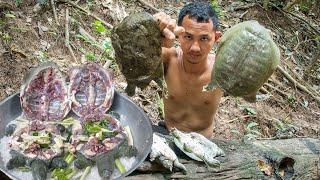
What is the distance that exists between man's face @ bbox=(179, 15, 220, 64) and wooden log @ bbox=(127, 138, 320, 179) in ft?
2.15

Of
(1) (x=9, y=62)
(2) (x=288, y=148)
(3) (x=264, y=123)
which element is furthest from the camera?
(3) (x=264, y=123)

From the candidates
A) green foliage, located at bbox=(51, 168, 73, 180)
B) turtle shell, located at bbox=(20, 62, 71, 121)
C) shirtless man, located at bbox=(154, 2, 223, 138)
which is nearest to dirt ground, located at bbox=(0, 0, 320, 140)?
shirtless man, located at bbox=(154, 2, 223, 138)

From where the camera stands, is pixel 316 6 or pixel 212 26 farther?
pixel 316 6

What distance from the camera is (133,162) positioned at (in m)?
2.31

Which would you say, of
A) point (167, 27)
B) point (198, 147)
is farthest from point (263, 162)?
point (167, 27)

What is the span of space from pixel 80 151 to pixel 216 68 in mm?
898

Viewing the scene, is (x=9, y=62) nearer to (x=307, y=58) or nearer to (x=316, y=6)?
(x=307, y=58)

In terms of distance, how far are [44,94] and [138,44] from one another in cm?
78

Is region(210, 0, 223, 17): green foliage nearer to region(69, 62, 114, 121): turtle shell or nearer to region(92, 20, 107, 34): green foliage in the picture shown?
region(92, 20, 107, 34): green foliage

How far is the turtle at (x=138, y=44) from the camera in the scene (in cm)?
224

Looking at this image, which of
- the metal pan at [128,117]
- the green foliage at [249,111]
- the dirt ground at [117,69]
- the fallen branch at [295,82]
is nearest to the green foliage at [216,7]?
the dirt ground at [117,69]

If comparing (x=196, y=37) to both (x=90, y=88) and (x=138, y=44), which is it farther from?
(x=90, y=88)

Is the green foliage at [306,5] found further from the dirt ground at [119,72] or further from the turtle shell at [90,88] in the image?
the turtle shell at [90,88]

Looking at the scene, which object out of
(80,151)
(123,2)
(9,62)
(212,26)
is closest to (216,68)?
(212,26)
